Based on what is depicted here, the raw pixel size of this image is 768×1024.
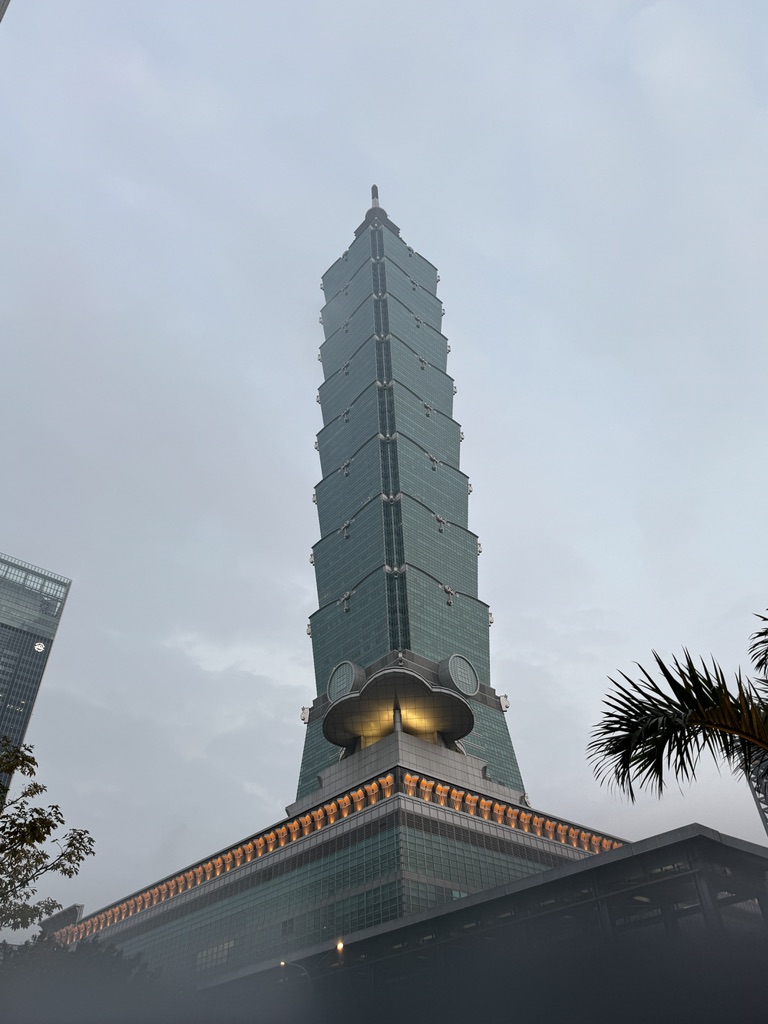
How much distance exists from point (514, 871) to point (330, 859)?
25153 millimetres

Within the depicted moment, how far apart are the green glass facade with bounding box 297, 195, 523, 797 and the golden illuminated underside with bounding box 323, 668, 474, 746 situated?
17.4 metres

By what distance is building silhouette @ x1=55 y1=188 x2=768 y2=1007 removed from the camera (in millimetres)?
56750

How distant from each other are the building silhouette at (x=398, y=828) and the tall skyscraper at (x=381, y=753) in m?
0.33

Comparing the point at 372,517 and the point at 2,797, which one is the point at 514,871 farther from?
the point at 2,797

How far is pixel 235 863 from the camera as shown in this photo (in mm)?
115625

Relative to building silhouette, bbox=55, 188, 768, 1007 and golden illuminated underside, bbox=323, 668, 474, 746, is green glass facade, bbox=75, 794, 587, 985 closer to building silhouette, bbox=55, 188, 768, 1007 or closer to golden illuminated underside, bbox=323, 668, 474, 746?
building silhouette, bbox=55, 188, 768, 1007

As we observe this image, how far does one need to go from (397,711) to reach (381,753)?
678 cm

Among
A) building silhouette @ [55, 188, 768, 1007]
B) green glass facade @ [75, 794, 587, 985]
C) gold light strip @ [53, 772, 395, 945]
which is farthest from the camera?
gold light strip @ [53, 772, 395, 945]

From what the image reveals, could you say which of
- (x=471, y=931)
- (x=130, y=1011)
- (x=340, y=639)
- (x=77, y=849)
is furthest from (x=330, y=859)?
(x=77, y=849)

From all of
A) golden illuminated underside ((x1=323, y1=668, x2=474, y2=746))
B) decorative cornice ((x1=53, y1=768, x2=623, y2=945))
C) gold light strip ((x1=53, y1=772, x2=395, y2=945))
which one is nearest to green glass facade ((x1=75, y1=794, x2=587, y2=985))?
decorative cornice ((x1=53, y1=768, x2=623, y2=945))

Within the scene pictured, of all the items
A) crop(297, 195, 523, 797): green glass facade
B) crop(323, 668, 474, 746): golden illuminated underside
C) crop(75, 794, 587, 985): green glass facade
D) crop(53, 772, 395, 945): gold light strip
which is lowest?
crop(75, 794, 587, 985): green glass facade

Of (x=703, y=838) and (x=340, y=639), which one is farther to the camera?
(x=340, y=639)

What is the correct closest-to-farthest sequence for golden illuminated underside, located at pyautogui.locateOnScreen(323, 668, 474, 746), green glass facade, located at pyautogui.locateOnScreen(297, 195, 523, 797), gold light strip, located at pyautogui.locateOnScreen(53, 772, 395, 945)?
gold light strip, located at pyautogui.locateOnScreen(53, 772, 395, 945), golden illuminated underside, located at pyautogui.locateOnScreen(323, 668, 474, 746), green glass facade, located at pyautogui.locateOnScreen(297, 195, 523, 797)

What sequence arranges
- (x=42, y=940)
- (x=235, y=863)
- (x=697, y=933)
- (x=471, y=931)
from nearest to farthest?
(x=697, y=933) → (x=471, y=931) → (x=42, y=940) → (x=235, y=863)
